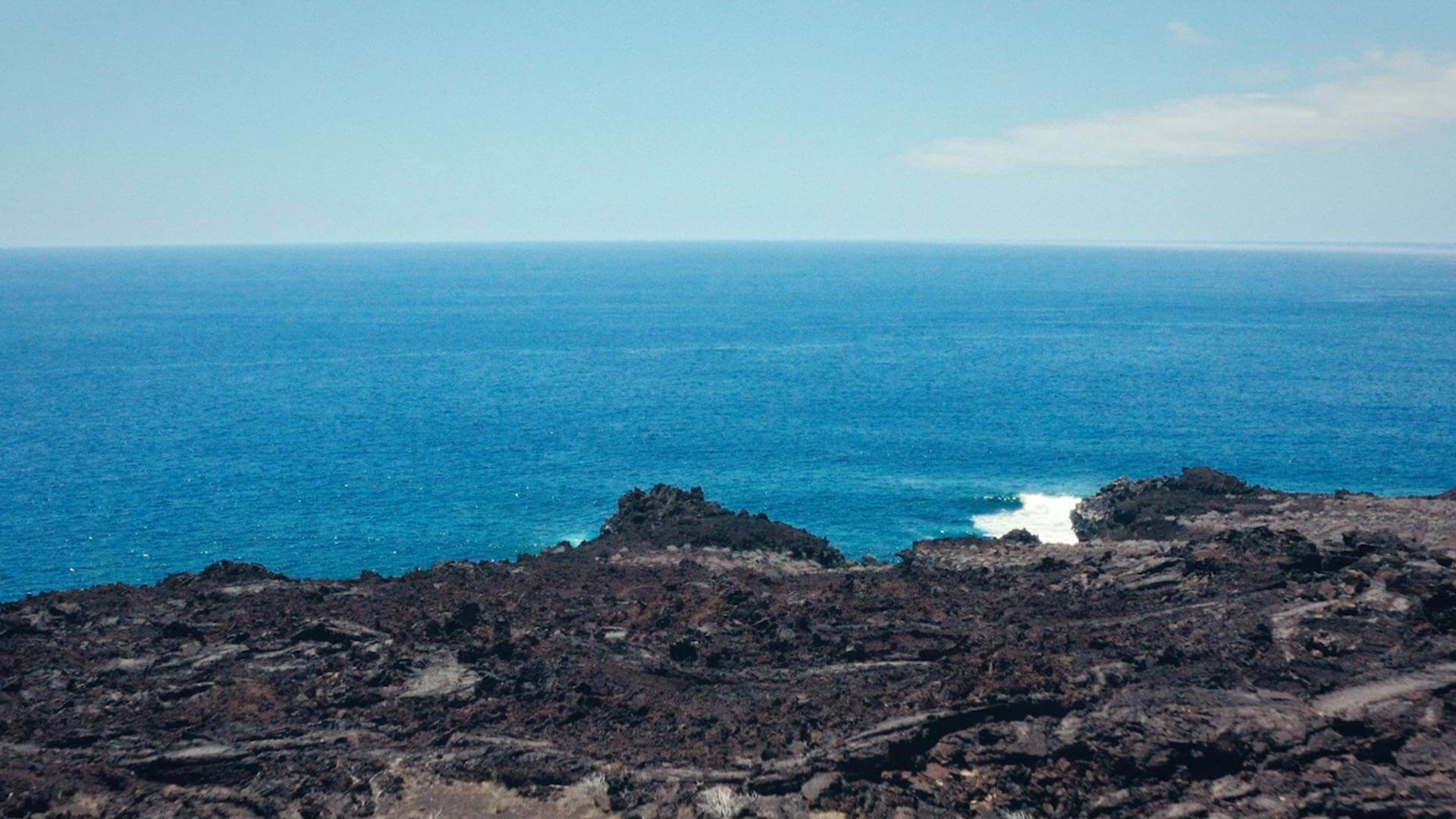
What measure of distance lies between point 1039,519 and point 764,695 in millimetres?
49560

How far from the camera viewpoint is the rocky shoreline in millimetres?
23922

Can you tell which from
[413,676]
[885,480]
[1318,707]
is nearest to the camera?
[1318,707]

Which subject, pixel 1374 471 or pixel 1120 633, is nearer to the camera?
pixel 1120 633

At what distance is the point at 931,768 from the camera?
25.2 metres

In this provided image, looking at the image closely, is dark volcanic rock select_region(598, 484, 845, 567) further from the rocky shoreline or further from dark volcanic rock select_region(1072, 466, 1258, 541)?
dark volcanic rock select_region(1072, 466, 1258, 541)

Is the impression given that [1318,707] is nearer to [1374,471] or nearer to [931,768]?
[931,768]

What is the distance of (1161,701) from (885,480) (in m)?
58.8

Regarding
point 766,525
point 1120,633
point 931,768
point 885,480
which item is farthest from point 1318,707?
point 885,480

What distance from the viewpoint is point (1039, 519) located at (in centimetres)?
7375

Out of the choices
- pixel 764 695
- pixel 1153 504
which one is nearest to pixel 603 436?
pixel 1153 504

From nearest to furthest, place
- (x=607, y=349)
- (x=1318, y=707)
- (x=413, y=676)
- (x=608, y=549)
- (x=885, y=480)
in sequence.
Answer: (x=1318, y=707)
(x=413, y=676)
(x=608, y=549)
(x=885, y=480)
(x=607, y=349)

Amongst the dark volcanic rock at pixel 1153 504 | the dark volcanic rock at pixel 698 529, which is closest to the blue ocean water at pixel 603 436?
the dark volcanic rock at pixel 1153 504

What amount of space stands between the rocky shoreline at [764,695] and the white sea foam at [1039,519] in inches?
1130

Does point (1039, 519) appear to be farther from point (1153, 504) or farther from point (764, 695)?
point (764, 695)
